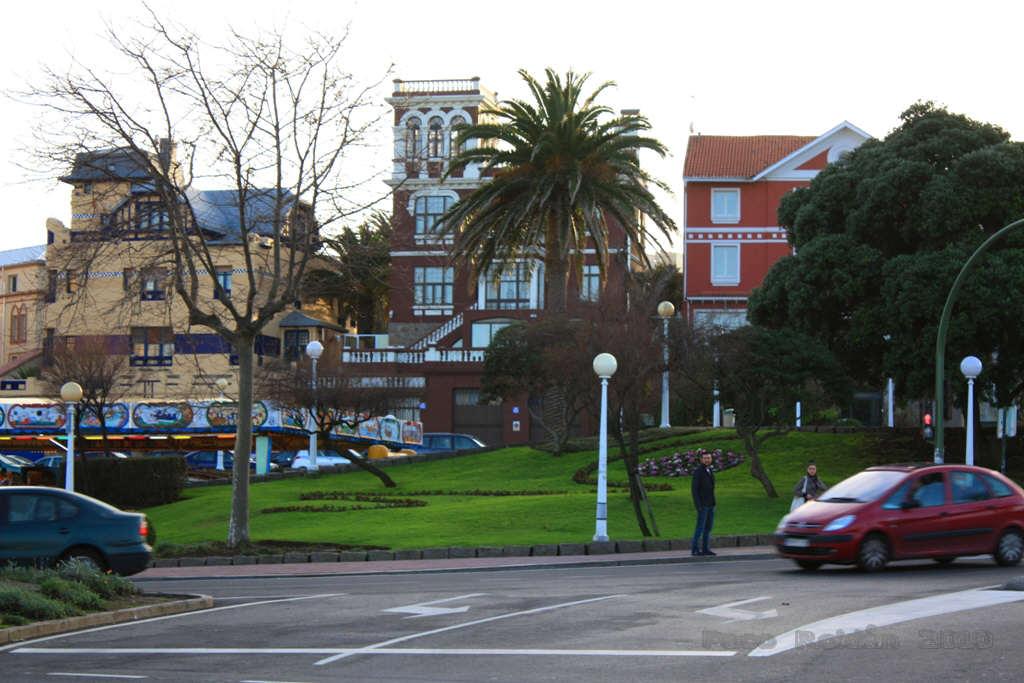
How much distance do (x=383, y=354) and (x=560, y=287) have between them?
81.8 feet

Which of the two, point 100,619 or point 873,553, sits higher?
point 873,553

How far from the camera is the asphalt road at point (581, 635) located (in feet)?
35.7

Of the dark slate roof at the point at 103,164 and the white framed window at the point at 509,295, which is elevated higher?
the white framed window at the point at 509,295

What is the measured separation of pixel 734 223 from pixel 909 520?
49418 millimetres

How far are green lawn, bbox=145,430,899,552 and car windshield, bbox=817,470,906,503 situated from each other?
711 centimetres

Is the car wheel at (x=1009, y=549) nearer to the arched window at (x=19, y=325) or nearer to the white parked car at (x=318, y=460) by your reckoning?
the white parked car at (x=318, y=460)

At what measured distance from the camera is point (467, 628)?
13.6 metres

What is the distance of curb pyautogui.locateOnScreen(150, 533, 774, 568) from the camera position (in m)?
25.1

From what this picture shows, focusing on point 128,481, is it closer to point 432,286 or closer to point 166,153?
point 166,153

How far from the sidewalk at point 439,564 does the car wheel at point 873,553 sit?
Answer: 4228mm

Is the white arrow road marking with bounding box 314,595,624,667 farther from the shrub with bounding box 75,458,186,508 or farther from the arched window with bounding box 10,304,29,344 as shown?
the arched window with bounding box 10,304,29,344

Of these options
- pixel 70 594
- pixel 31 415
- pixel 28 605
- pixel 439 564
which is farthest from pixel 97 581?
pixel 31 415

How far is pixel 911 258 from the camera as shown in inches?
1560

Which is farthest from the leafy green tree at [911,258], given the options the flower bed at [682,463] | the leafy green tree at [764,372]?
the flower bed at [682,463]
